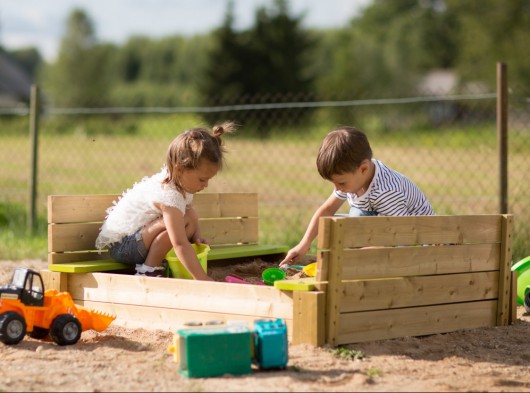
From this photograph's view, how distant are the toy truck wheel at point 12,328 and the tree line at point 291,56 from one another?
1299 cm

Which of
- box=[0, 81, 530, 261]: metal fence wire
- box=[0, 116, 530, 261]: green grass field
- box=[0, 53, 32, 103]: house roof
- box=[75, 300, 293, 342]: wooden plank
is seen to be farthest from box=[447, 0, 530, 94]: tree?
box=[75, 300, 293, 342]: wooden plank

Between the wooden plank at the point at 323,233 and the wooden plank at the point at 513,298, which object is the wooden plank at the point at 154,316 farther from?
the wooden plank at the point at 513,298

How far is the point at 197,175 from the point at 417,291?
1256mm

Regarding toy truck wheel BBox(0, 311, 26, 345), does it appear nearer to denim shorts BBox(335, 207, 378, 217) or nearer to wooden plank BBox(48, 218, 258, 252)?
wooden plank BBox(48, 218, 258, 252)

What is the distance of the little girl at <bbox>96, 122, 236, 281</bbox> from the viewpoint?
13.8ft

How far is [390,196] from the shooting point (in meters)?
4.29

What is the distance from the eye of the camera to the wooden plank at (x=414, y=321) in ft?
A: 11.8

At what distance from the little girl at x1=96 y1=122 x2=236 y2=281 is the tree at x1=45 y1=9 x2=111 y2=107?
48869 millimetres

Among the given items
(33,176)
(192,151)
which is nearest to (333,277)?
(192,151)

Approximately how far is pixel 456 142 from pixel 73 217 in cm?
1109

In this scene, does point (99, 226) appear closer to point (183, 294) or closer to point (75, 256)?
point (75, 256)

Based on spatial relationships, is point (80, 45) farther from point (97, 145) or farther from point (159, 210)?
point (159, 210)

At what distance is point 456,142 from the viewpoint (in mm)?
14680

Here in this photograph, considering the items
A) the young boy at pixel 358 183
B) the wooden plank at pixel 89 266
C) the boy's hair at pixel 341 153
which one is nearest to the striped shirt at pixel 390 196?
the young boy at pixel 358 183
